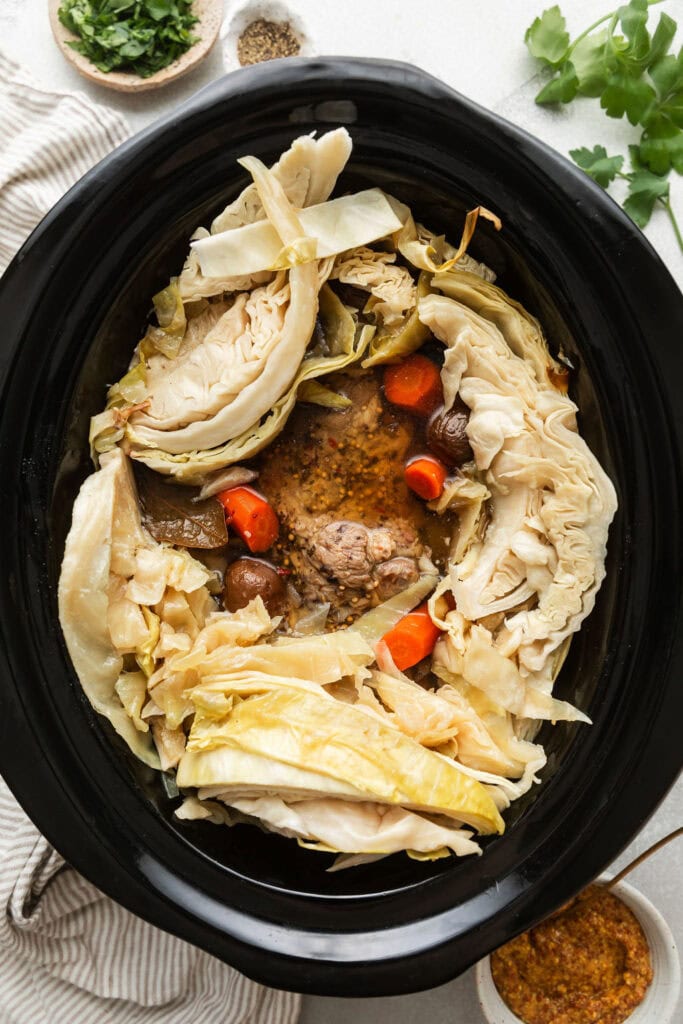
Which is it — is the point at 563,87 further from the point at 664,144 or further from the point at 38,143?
the point at 38,143

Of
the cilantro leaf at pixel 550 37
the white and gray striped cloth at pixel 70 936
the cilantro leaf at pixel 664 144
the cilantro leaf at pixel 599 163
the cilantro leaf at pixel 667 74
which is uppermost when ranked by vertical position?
the cilantro leaf at pixel 550 37

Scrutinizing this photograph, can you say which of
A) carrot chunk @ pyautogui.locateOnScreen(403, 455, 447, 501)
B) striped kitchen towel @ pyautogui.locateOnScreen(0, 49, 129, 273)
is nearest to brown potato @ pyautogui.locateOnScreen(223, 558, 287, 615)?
carrot chunk @ pyautogui.locateOnScreen(403, 455, 447, 501)

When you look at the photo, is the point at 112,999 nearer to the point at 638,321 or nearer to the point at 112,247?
the point at 112,247

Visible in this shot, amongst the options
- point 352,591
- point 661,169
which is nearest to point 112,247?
point 352,591

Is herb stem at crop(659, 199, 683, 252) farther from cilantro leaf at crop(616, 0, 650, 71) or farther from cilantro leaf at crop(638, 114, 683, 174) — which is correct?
cilantro leaf at crop(616, 0, 650, 71)

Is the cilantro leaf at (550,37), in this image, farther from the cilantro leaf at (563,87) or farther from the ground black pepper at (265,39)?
the ground black pepper at (265,39)

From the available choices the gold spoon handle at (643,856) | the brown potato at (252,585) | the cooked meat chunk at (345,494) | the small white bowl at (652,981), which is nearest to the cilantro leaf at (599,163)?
the cooked meat chunk at (345,494)
